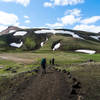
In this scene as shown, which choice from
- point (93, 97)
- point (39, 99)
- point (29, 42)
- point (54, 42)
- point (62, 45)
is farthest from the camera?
point (29, 42)

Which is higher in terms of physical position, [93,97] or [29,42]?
[29,42]

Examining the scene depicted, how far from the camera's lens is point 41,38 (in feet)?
629

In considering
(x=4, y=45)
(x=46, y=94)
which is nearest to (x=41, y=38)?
(x=4, y=45)

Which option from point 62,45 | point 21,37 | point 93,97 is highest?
point 21,37

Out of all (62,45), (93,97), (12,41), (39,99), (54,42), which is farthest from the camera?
(12,41)

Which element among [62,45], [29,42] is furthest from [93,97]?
[29,42]

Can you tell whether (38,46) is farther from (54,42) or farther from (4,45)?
(4,45)

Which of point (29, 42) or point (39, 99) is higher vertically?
point (29, 42)

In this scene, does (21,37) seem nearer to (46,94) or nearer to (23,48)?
(23,48)

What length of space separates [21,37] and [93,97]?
622ft

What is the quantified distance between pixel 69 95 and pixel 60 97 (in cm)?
124

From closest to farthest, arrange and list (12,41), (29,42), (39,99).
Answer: (39,99)
(29,42)
(12,41)

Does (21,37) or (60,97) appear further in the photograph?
(21,37)

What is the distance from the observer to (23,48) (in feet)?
536
